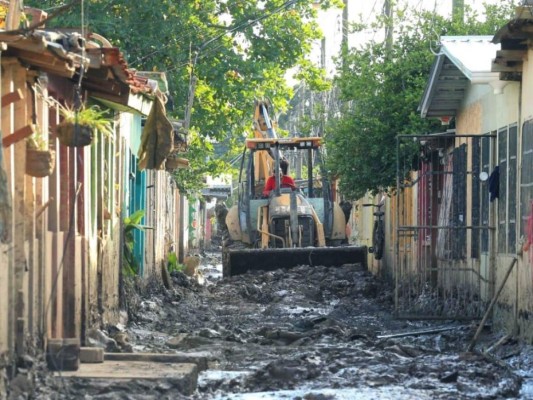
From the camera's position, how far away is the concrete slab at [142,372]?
36.8 ft

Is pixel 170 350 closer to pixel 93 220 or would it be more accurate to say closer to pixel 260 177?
pixel 93 220

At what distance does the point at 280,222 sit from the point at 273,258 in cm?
224

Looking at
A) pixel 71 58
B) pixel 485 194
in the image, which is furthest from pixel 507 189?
pixel 71 58

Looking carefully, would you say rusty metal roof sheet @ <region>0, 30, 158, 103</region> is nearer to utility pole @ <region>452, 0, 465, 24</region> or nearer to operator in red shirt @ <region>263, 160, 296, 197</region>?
utility pole @ <region>452, 0, 465, 24</region>

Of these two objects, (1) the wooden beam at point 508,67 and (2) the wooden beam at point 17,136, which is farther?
(1) the wooden beam at point 508,67

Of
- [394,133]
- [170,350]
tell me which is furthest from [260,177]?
[170,350]

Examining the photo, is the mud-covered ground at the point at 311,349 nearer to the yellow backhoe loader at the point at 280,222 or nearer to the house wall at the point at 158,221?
the house wall at the point at 158,221

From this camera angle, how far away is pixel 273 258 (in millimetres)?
27781

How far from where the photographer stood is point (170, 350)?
49.1 feet

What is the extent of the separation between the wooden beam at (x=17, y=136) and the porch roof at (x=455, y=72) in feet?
25.5

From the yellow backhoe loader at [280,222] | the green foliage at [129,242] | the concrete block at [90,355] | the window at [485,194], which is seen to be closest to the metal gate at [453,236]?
the window at [485,194]

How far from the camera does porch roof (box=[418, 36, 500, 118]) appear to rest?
55.8 feet

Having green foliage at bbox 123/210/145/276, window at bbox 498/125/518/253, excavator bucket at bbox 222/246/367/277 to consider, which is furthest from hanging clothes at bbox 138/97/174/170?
excavator bucket at bbox 222/246/367/277

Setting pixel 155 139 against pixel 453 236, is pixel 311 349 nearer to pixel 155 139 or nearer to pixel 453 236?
pixel 155 139
